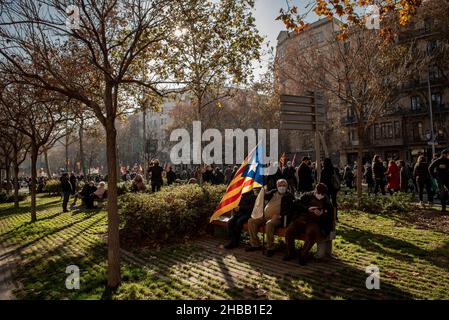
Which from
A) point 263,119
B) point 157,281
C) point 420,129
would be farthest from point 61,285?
point 420,129

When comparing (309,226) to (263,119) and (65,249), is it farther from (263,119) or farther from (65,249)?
(263,119)

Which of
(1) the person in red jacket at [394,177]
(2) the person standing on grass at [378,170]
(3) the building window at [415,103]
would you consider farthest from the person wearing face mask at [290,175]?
(3) the building window at [415,103]

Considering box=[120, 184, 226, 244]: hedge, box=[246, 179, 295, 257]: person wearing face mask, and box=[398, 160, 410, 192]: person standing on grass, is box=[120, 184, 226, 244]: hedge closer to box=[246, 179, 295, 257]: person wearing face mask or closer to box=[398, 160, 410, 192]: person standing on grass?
box=[246, 179, 295, 257]: person wearing face mask

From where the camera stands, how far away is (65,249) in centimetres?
882

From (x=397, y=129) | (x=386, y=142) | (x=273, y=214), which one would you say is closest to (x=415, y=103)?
(x=397, y=129)

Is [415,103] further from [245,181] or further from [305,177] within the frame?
[245,181]

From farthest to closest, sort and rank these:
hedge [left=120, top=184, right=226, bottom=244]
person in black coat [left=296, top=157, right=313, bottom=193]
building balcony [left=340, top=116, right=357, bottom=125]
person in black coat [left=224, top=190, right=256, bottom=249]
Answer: building balcony [left=340, top=116, right=357, bottom=125] → person in black coat [left=296, top=157, right=313, bottom=193] → hedge [left=120, top=184, right=226, bottom=244] → person in black coat [left=224, top=190, right=256, bottom=249]

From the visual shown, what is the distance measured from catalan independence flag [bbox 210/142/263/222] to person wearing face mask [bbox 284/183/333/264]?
1.07 m

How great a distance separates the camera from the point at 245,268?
6477 millimetres

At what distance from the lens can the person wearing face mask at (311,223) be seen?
21.5 feet

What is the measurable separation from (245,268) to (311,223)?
1.43 metres

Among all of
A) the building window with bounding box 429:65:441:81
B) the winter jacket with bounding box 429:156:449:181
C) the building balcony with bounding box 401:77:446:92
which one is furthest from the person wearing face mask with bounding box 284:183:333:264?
the building window with bounding box 429:65:441:81

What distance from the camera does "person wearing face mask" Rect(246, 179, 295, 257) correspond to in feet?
23.7
